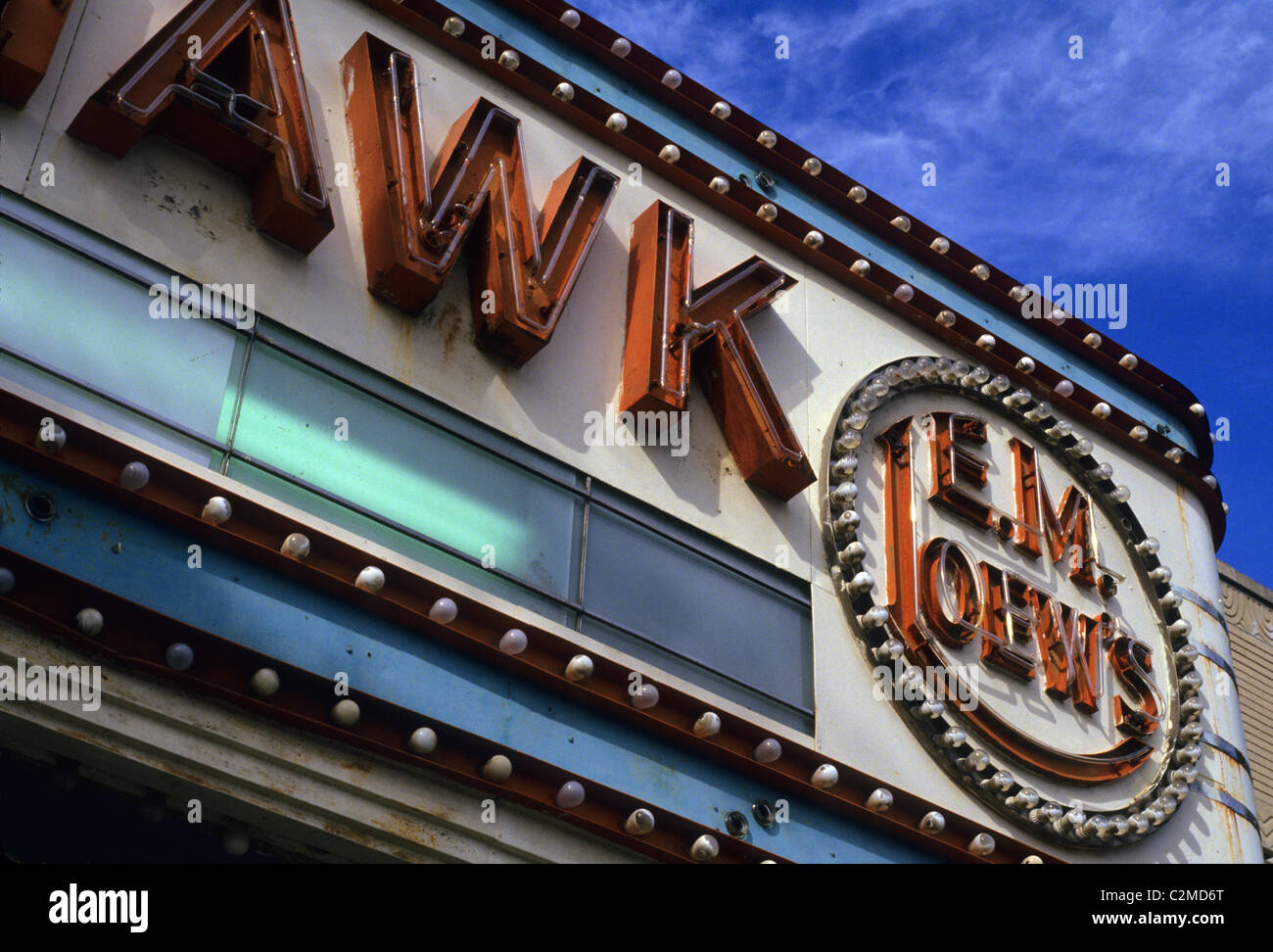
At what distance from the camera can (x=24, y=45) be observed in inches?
322

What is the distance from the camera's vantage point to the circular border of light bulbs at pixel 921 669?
10492mm

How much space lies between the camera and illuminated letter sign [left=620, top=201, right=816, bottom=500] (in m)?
10.1

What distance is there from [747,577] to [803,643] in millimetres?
545

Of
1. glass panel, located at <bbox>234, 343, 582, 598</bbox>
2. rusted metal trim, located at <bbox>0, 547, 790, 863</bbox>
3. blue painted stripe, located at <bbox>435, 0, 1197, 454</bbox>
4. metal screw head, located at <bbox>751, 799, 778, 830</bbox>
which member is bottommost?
metal screw head, located at <bbox>751, 799, 778, 830</bbox>

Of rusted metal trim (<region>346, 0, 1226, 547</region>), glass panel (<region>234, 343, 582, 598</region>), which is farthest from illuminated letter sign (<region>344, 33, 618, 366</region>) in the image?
glass panel (<region>234, 343, 582, 598</region>)

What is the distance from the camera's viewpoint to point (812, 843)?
930 cm

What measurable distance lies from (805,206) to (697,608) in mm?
3787

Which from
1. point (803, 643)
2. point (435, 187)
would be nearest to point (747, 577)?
point (803, 643)

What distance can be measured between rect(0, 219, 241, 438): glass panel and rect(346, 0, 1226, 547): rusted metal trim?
2.90 metres

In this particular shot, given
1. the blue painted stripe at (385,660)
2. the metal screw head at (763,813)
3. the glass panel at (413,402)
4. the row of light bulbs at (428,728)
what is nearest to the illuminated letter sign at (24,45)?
the glass panel at (413,402)

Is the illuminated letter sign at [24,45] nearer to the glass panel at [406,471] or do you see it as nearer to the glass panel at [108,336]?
the glass panel at [108,336]

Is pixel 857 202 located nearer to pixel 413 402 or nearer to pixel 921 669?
pixel 921 669

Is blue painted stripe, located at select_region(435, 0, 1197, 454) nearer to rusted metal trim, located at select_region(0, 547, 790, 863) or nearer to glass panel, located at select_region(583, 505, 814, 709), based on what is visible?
glass panel, located at select_region(583, 505, 814, 709)
